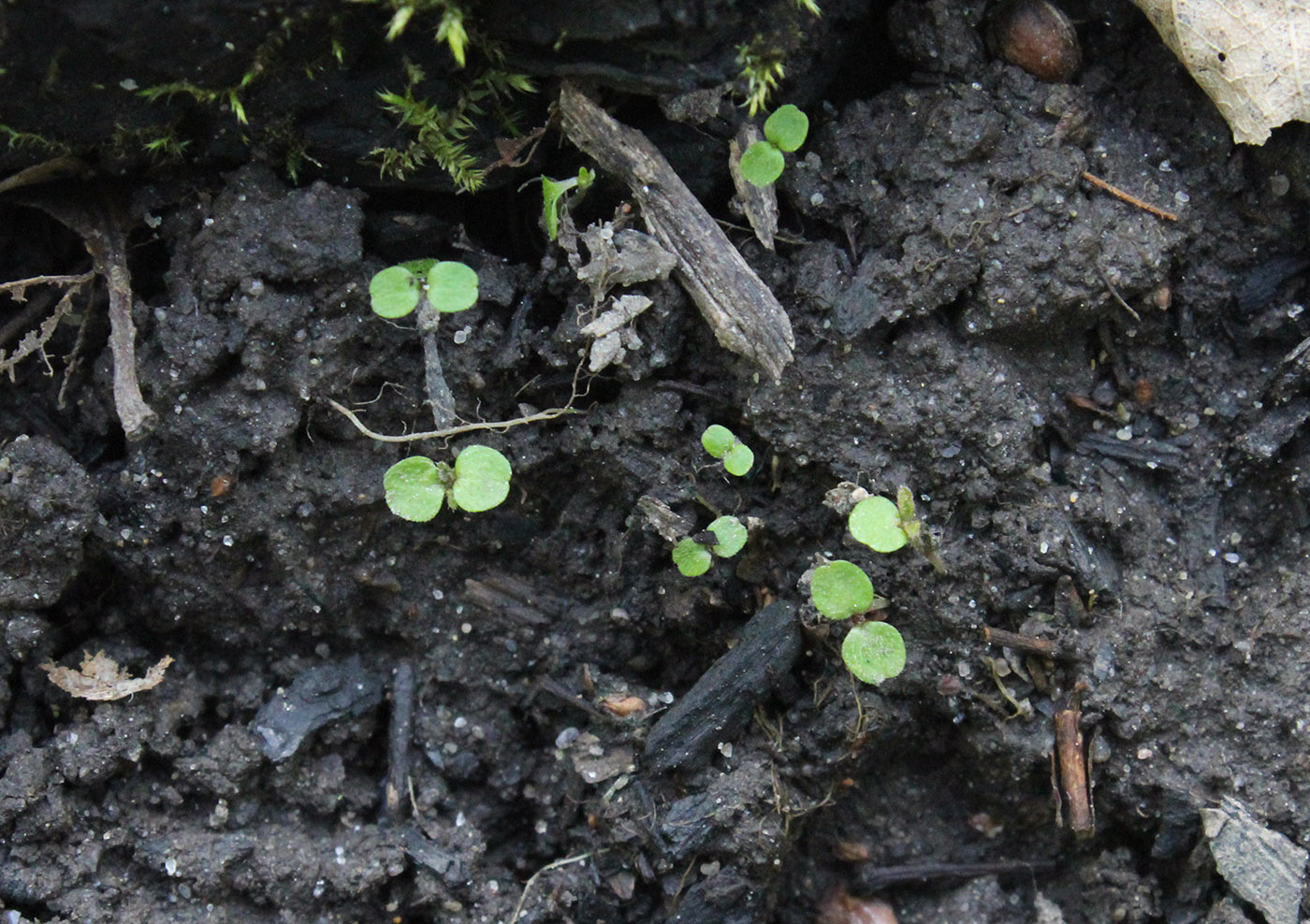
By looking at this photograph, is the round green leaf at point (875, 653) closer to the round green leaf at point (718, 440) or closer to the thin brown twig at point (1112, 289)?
the round green leaf at point (718, 440)

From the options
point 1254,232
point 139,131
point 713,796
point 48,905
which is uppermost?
point 1254,232

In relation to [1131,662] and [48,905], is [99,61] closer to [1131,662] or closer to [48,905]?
[48,905]

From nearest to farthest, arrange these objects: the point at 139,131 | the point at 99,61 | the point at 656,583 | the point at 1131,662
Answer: the point at 99,61 → the point at 139,131 → the point at 1131,662 → the point at 656,583

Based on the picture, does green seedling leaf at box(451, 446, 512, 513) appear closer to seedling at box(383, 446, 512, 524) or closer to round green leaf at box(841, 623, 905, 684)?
seedling at box(383, 446, 512, 524)

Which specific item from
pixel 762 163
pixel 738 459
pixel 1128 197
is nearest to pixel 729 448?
pixel 738 459

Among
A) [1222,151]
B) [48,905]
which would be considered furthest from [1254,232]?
[48,905]

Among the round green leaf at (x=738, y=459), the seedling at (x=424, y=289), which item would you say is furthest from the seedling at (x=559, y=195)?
the round green leaf at (x=738, y=459)

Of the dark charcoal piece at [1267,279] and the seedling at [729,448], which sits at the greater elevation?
the dark charcoal piece at [1267,279]

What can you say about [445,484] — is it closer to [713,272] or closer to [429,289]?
[429,289]

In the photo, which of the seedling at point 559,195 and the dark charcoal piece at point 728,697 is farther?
the dark charcoal piece at point 728,697
